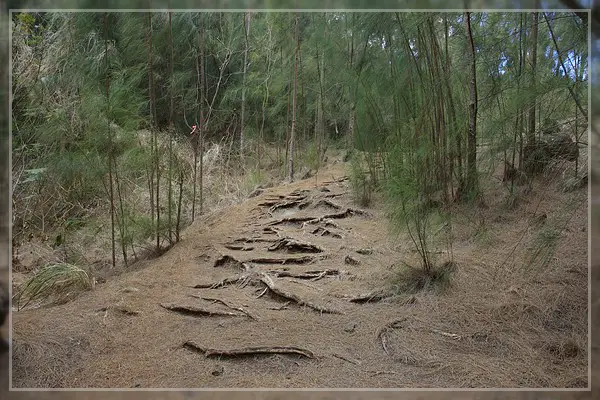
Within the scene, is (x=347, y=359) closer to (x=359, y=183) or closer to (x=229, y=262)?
(x=229, y=262)

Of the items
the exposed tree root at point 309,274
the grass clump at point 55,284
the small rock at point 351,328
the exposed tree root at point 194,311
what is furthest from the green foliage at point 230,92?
the small rock at point 351,328

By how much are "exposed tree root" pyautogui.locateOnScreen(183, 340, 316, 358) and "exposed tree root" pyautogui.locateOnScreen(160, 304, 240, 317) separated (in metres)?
0.29

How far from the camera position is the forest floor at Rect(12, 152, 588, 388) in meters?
0.97

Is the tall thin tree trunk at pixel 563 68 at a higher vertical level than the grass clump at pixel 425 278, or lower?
higher

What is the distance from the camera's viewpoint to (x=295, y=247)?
2795 millimetres

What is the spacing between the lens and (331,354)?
1.18m

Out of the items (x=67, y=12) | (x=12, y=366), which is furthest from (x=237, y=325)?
(x=67, y=12)

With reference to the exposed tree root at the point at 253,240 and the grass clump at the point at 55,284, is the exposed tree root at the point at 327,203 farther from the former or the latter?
the grass clump at the point at 55,284

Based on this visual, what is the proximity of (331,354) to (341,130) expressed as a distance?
2.98 meters

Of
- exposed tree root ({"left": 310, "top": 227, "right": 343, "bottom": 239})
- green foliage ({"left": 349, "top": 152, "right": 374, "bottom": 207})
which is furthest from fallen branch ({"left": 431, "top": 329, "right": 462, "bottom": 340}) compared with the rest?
green foliage ({"left": 349, "top": 152, "right": 374, "bottom": 207})

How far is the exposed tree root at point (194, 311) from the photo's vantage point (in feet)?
4.93

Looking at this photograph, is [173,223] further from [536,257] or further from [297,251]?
[536,257]

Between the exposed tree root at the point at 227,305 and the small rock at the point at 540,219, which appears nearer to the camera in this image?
the small rock at the point at 540,219

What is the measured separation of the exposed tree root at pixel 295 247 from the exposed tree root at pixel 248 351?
4.92 ft
